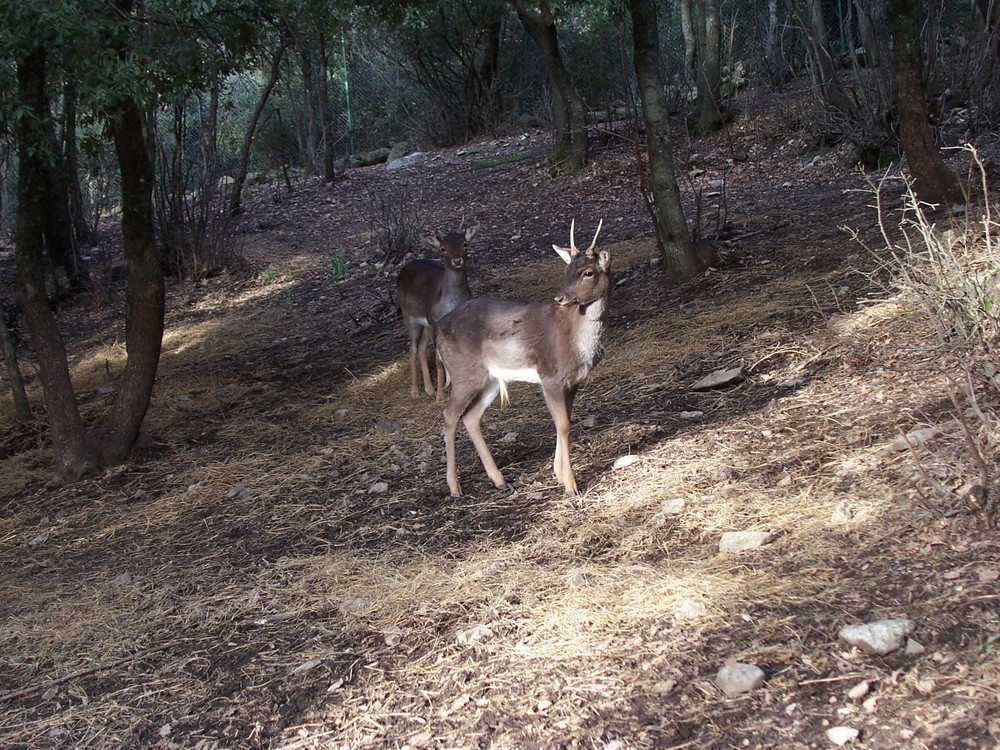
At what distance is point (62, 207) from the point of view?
536 inches

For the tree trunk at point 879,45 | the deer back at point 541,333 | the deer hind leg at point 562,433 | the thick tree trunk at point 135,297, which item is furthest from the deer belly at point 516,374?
the tree trunk at point 879,45

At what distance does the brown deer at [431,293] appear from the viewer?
8.58 m

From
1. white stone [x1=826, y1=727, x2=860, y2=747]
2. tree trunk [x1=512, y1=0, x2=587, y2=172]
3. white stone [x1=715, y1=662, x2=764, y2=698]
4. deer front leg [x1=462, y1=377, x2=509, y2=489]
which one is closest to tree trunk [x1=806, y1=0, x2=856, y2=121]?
tree trunk [x1=512, y1=0, x2=587, y2=172]

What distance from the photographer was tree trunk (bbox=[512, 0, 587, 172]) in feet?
48.7

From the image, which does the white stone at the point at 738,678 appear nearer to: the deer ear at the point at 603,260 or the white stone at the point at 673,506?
the white stone at the point at 673,506

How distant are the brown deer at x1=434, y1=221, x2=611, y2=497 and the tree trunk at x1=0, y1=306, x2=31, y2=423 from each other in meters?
4.21

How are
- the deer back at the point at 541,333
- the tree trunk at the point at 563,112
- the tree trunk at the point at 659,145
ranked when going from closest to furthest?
1. the deer back at the point at 541,333
2. the tree trunk at the point at 659,145
3. the tree trunk at the point at 563,112

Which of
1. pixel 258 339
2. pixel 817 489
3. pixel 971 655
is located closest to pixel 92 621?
pixel 817 489

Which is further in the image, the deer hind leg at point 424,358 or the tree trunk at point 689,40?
the tree trunk at point 689,40

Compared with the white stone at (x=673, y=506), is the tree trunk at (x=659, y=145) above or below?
above

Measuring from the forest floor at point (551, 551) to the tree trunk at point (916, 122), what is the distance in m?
0.65

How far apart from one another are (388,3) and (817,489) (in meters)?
6.36

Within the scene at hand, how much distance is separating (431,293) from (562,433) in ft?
10.8

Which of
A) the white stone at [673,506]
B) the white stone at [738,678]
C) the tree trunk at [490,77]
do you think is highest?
the tree trunk at [490,77]
